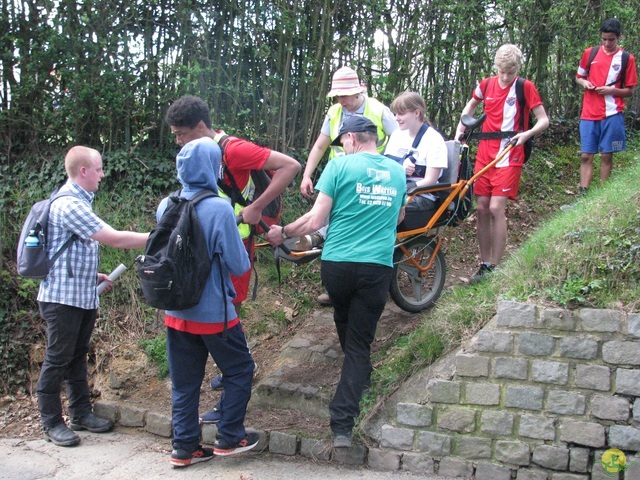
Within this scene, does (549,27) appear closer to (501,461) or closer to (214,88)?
(214,88)

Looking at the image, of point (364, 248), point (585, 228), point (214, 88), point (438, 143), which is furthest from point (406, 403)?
point (214, 88)

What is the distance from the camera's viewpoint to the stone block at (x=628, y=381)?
426 centimetres

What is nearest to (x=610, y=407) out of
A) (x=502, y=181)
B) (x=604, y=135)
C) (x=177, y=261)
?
(x=502, y=181)

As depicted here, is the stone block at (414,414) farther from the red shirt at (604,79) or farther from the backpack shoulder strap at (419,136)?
the red shirt at (604,79)

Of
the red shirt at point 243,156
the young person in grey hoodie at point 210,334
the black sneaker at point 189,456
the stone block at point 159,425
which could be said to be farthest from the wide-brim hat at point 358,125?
the stone block at point 159,425

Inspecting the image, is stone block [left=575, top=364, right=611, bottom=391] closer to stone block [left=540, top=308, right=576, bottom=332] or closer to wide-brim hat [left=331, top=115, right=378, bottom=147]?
stone block [left=540, top=308, right=576, bottom=332]

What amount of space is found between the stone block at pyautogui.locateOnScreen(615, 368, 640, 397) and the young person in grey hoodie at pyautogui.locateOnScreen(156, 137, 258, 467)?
2.27m

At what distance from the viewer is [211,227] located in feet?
13.9

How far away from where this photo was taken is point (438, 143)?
5699 millimetres

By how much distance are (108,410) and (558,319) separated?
337 centimetres

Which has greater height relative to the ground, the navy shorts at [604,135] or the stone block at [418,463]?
the navy shorts at [604,135]

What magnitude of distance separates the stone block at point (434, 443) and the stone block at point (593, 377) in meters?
0.90

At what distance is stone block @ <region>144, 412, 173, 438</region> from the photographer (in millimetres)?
5164

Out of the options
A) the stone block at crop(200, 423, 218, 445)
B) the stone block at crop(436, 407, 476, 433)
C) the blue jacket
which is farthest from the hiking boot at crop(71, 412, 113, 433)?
the stone block at crop(436, 407, 476, 433)
